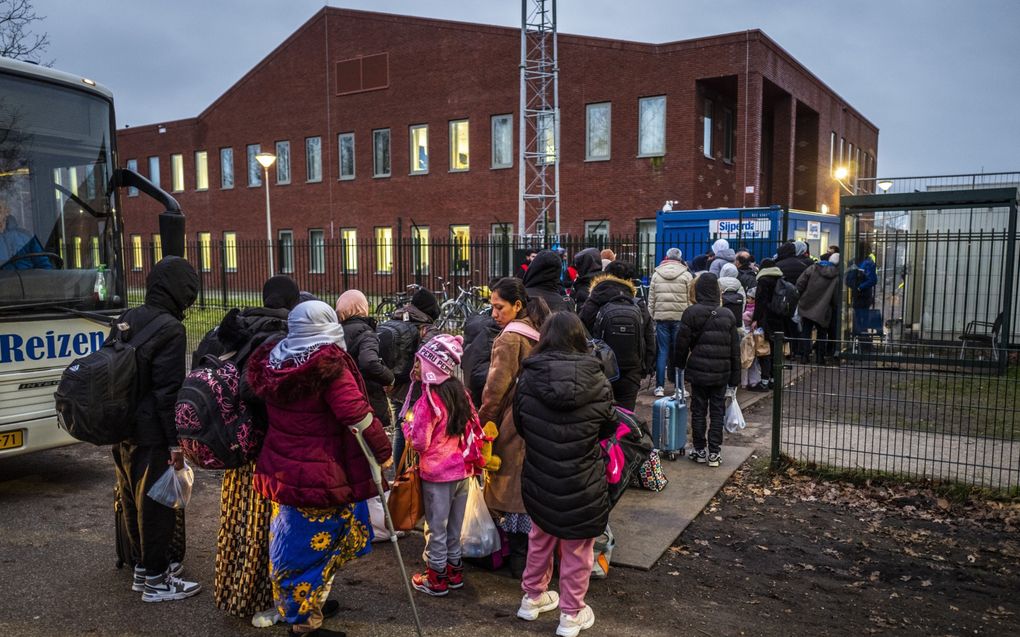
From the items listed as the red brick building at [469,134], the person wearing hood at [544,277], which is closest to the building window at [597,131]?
the red brick building at [469,134]

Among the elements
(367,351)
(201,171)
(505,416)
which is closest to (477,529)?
(505,416)

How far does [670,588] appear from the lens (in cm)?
471

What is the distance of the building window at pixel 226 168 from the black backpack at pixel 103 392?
107ft

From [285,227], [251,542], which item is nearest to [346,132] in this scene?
[285,227]

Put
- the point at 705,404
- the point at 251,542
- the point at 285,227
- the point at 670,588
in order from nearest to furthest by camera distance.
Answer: the point at 251,542 → the point at 670,588 → the point at 705,404 → the point at 285,227

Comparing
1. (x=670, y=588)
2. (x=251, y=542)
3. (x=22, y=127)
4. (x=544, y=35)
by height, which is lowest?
(x=670, y=588)

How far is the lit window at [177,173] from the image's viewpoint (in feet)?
120

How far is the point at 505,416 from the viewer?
470cm

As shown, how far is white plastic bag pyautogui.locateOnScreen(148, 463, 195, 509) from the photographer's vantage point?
4258 millimetres

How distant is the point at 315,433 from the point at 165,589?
1603 mm

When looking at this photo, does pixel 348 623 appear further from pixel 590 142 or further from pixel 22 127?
pixel 590 142

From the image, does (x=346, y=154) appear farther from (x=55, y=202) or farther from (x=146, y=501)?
(x=146, y=501)

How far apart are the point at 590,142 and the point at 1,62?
70.1 ft

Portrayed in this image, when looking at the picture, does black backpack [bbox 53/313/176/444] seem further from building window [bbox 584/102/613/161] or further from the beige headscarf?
building window [bbox 584/102/613/161]
